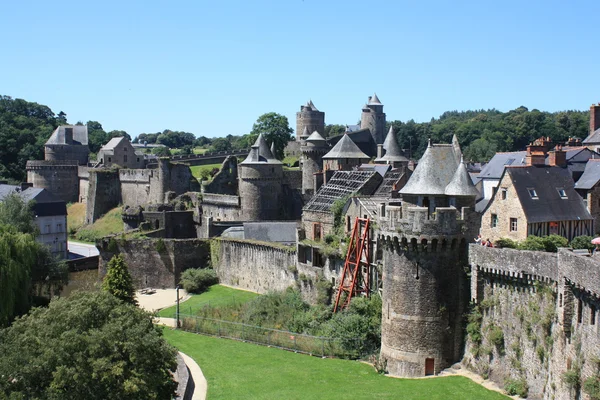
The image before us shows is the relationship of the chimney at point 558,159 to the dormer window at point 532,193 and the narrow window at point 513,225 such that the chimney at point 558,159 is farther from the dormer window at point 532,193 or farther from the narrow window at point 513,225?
the narrow window at point 513,225

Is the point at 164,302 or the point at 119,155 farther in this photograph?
the point at 119,155

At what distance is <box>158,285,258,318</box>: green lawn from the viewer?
136 ft

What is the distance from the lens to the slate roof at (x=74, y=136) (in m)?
87.4

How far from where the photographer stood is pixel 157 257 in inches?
1914

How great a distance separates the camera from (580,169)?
33.8 meters

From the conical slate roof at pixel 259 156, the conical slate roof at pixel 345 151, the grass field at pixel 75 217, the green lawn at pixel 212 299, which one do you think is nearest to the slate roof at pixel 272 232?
the green lawn at pixel 212 299

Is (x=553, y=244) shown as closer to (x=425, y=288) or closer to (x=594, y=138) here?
(x=425, y=288)

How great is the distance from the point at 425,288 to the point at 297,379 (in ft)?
21.6

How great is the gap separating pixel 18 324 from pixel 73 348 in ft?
12.9

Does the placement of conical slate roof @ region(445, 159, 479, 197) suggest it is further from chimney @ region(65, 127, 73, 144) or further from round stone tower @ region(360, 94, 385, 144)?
chimney @ region(65, 127, 73, 144)

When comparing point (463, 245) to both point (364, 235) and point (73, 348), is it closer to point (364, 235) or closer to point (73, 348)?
point (364, 235)

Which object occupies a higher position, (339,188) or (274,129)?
(274,129)

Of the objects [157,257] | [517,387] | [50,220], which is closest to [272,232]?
[157,257]

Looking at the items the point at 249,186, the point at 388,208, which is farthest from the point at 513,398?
the point at 249,186
